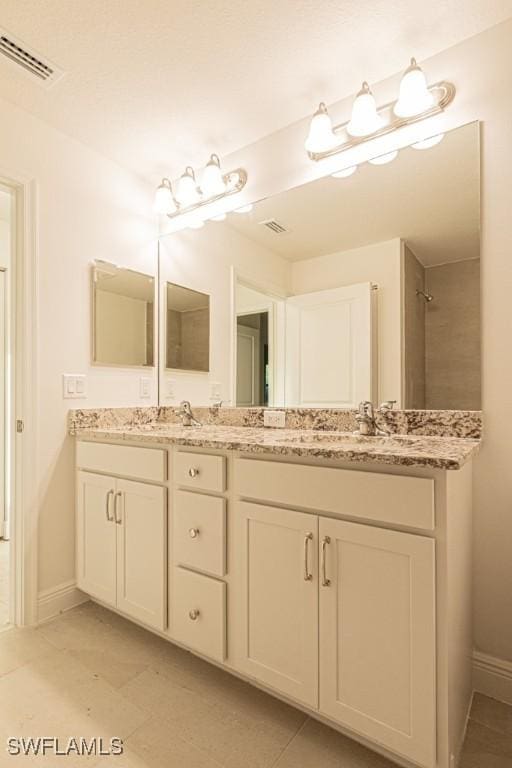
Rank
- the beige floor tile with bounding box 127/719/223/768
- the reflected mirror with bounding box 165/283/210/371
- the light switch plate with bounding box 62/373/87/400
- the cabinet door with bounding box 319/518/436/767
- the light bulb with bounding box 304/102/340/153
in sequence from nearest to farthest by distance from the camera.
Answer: the cabinet door with bounding box 319/518/436/767, the beige floor tile with bounding box 127/719/223/768, the light bulb with bounding box 304/102/340/153, the light switch plate with bounding box 62/373/87/400, the reflected mirror with bounding box 165/283/210/371

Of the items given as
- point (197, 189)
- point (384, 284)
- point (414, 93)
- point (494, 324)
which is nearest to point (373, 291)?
point (384, 284)

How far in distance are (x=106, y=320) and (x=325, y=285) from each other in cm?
115

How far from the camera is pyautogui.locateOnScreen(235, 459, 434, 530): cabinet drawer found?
37.8 inches

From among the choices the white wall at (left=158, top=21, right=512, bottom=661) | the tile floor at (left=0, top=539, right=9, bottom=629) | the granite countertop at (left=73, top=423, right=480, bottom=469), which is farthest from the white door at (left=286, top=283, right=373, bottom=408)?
the tile floor at (left=0, top=539, right=9, bottom=629)

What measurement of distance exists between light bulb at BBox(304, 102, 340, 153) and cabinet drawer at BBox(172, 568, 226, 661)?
1746mm

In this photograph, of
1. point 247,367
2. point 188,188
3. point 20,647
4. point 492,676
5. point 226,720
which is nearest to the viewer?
point 226,720

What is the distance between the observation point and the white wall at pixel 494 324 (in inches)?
52.7

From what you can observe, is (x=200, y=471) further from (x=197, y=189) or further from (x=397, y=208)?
(x=197, y=189)

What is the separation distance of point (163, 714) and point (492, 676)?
3.58 ft

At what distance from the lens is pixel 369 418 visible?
1517 millimetres

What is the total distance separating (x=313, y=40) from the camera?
1.44m

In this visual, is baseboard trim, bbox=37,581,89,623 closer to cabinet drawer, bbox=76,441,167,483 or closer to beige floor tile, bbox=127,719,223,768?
cabinet drawer, bbox=76,441,167,483

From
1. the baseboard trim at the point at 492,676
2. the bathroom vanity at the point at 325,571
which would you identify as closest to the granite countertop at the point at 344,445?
the bathroom vanity at the point at 325,571

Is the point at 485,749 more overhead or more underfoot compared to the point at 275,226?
more underfoot
